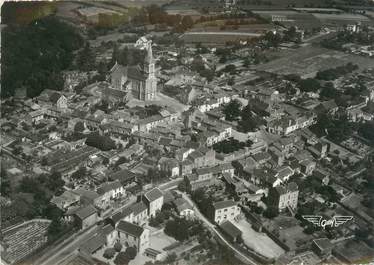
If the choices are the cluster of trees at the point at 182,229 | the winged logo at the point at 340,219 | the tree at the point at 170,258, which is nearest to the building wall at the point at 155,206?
the cluster of trees at the point at 182,229

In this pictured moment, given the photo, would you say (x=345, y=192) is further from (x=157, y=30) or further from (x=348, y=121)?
(x=157, y=30)

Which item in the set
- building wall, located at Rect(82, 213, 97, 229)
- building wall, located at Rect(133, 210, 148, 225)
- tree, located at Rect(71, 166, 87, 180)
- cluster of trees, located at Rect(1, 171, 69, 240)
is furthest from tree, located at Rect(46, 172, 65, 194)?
building wall, located at Rect(133, 210, 148, 225)

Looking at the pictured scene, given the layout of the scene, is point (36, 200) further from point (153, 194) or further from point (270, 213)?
point (270, 213)

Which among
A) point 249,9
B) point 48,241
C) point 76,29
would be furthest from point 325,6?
point 48,241

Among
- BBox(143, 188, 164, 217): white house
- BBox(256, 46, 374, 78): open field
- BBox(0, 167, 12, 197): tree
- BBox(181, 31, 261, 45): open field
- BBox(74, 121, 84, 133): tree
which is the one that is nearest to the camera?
BBox(143, 188, 164, 217): white house

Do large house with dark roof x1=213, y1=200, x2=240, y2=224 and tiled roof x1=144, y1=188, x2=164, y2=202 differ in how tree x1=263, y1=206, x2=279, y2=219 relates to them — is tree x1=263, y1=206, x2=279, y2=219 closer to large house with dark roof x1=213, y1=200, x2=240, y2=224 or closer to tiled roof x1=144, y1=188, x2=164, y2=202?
large house with dark roof x1=213, y1=200, x2=240, y2=224

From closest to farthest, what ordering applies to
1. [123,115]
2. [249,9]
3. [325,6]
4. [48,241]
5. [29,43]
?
[48,241]
[123,115]
[29,43]
[249,9]
[325,6]
